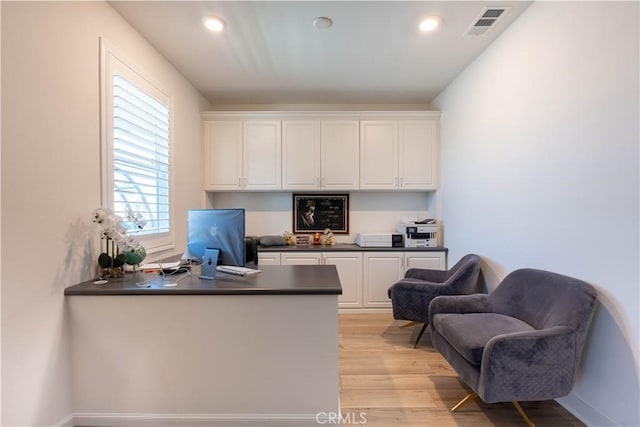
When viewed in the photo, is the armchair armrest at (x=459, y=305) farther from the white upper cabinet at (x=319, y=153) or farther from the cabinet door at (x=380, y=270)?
the white upper cabinet at (x=319, y=153)

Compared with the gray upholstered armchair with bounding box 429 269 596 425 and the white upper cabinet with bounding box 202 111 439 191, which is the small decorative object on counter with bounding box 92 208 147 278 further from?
the gray upholstered armchair with bounding box 429 269 596 425

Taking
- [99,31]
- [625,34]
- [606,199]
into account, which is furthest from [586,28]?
[99,31]

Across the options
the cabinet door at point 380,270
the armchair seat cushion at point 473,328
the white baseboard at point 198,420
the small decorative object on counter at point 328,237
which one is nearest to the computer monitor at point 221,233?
the white baseboard at point 198,420

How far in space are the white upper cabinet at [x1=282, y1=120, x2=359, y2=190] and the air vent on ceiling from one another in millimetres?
1686

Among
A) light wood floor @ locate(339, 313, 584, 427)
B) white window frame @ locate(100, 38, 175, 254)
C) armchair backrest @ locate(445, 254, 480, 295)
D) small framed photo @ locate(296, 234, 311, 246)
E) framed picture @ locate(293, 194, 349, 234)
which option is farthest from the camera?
framed picture @ locate(293, 194, 349, 234)

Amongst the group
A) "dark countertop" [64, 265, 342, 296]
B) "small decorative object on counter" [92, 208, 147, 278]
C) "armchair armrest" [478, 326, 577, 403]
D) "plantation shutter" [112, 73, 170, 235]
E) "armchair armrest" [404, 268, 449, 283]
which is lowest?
"armchair armrest" [478, 326, 577, 403]

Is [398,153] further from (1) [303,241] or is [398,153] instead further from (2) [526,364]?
(2) [526,364]

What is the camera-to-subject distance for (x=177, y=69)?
3182mm

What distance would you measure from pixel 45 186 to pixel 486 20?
3197 millimetres

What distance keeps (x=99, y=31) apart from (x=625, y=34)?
10.4 feet

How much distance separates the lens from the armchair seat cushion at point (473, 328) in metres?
1.81

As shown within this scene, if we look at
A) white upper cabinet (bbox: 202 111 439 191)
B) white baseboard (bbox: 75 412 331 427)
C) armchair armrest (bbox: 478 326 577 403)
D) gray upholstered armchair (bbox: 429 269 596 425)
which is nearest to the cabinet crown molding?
white upper cabinet (bbox: 202 111 439 191)

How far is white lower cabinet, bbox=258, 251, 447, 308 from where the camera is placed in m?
3.75

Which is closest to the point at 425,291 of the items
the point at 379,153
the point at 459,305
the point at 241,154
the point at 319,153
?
the point at 459,305
